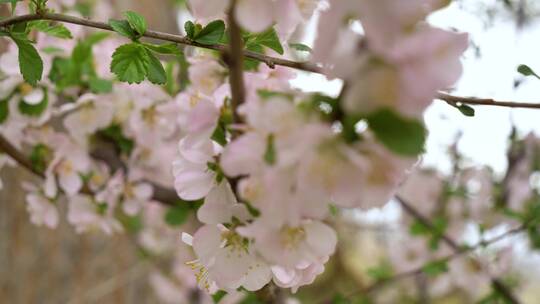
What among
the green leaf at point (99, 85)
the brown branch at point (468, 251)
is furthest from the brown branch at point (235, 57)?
the brown branch at point (468, 251)

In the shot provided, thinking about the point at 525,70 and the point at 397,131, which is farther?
the point at 525,70

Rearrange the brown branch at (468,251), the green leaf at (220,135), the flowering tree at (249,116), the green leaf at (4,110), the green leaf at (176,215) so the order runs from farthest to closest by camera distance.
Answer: the green leaf at (176,215) → the brown branch at (468,251) → the green leaf at (4,110) → the green leaf at (220,135) → the flowering tree at (249,116)

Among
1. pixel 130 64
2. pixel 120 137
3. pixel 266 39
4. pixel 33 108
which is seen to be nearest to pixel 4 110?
pixel 33 108

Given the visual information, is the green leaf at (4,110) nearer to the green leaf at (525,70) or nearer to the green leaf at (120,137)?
the green leaf at (120,137)

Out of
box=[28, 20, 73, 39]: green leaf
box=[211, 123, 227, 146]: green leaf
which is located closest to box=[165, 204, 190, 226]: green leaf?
box=[28, 20, 73, 39]: green leaf

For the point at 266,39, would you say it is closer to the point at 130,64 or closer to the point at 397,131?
the point at 130,64
